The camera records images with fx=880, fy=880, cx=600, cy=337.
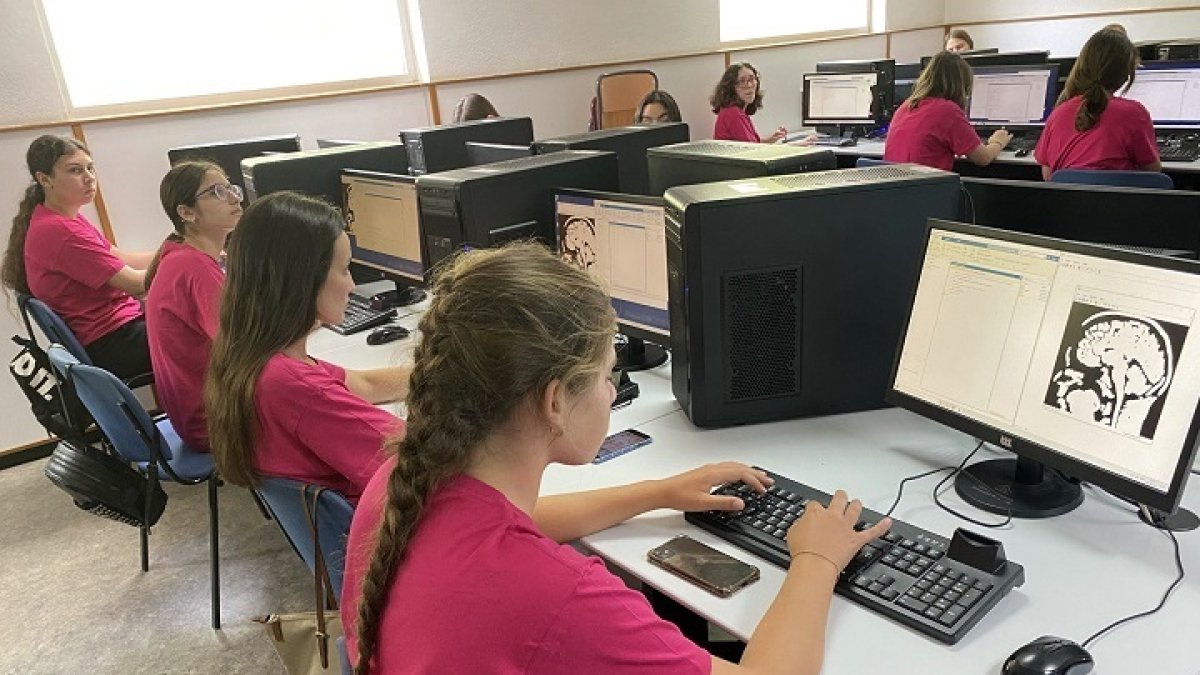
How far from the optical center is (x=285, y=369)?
5.00 ft

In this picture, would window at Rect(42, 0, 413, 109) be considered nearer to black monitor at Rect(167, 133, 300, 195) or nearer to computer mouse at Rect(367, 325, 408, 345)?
black monitor at Rect(167, 133, 300, 195)

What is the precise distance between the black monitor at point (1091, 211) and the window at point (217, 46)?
11.6 feet

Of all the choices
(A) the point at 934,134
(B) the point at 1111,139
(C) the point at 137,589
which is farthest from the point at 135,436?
(B) the point at 1111,139

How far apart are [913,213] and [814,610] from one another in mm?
836

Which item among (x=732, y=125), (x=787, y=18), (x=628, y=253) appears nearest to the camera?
(x=628, y=253)

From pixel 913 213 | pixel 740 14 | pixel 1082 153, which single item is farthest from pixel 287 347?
pixel 740 14

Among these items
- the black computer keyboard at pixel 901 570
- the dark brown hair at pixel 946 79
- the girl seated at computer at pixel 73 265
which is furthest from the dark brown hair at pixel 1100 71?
the girl seated at computer at pixel 73 265

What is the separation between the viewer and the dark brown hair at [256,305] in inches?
59.9

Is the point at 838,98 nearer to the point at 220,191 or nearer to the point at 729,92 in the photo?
the point at 729,92

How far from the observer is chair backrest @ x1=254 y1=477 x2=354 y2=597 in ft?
4.58

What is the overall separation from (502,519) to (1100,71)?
3.63 metres

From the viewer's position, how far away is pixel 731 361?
5.41ft

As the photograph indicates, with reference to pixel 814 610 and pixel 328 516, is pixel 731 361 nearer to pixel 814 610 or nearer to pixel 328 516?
pixel 814 610

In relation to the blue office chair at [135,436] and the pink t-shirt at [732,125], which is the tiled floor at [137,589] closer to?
the blue office chair at [135,436]
